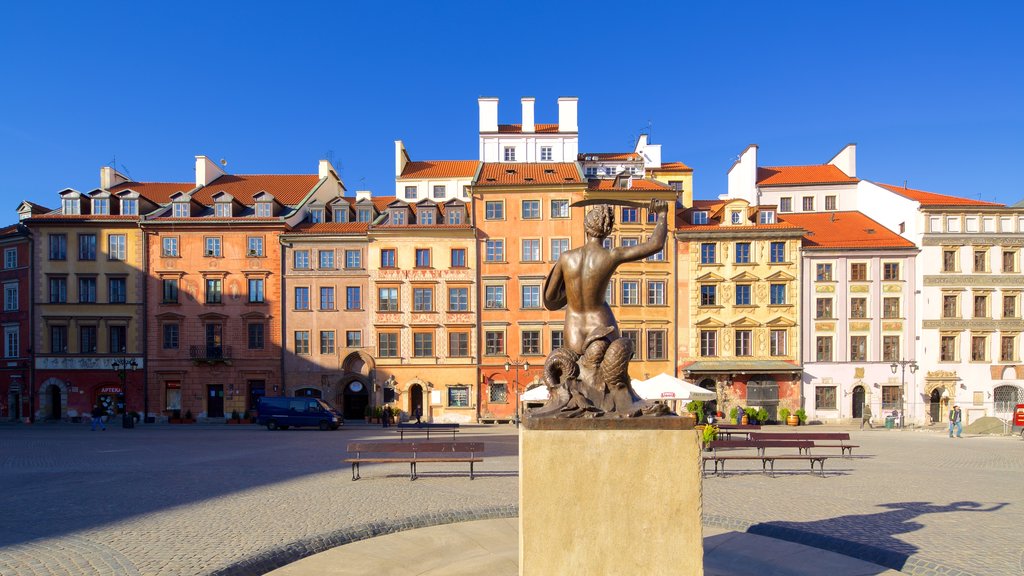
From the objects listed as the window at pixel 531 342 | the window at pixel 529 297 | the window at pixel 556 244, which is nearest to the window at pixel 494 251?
the window at pixel 529 297

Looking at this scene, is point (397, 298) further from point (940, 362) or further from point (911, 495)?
point (940, 362)

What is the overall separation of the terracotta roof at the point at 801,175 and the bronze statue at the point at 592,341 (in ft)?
130

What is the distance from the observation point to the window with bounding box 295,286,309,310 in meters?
35.0

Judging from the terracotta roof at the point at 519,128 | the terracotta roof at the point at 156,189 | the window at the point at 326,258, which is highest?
the terracotta roof at the point at 519,128

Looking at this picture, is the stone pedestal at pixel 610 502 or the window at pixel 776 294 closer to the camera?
the stone pedestal at pixel 610 502

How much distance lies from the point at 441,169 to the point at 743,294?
22.9m

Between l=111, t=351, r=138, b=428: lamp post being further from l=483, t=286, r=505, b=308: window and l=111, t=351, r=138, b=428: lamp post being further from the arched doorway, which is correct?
the arched doorway

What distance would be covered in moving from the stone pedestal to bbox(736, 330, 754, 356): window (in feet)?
102

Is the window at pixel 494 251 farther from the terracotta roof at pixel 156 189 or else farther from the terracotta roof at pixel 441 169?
the terracotta roof at pixel 156 189

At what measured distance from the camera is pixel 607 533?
217 inches

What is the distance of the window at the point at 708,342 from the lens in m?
34.4

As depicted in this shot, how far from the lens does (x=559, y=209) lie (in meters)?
34.7

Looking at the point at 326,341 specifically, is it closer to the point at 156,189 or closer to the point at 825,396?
the point at 156,189

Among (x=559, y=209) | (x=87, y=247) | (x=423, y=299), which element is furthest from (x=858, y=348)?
(x=87, y=247)
